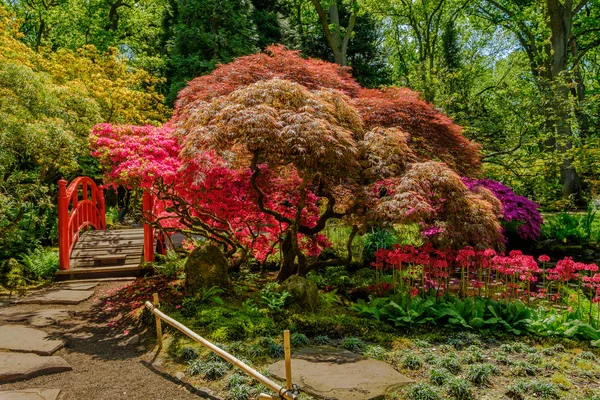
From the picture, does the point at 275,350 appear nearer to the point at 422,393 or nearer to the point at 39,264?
the point at 422,393

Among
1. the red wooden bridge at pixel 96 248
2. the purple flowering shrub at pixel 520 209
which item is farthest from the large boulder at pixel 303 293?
the purple flowering shrub at pixel 520 209

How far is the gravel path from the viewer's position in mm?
3781

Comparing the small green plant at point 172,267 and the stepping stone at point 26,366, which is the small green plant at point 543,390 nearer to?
the stepping stone at point 26,366

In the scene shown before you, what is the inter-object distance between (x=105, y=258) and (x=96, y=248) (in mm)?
609

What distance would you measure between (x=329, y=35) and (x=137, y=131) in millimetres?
9791

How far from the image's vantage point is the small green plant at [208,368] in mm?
3932

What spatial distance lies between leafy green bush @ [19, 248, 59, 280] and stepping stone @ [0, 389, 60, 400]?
444 centimetres

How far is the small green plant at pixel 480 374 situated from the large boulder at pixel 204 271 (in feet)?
11.2

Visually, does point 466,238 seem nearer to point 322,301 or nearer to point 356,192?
point 356,192

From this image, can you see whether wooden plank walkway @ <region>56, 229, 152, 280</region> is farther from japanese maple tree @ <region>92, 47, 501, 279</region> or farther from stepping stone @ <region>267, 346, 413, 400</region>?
stepping stone @ <region>267, 346, 413, 400</region>

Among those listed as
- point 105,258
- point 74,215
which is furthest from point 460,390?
point 74,215

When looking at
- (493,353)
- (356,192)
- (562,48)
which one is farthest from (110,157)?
(562,48)

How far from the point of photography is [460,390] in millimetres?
3545

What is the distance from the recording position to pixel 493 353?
448 centimetres
